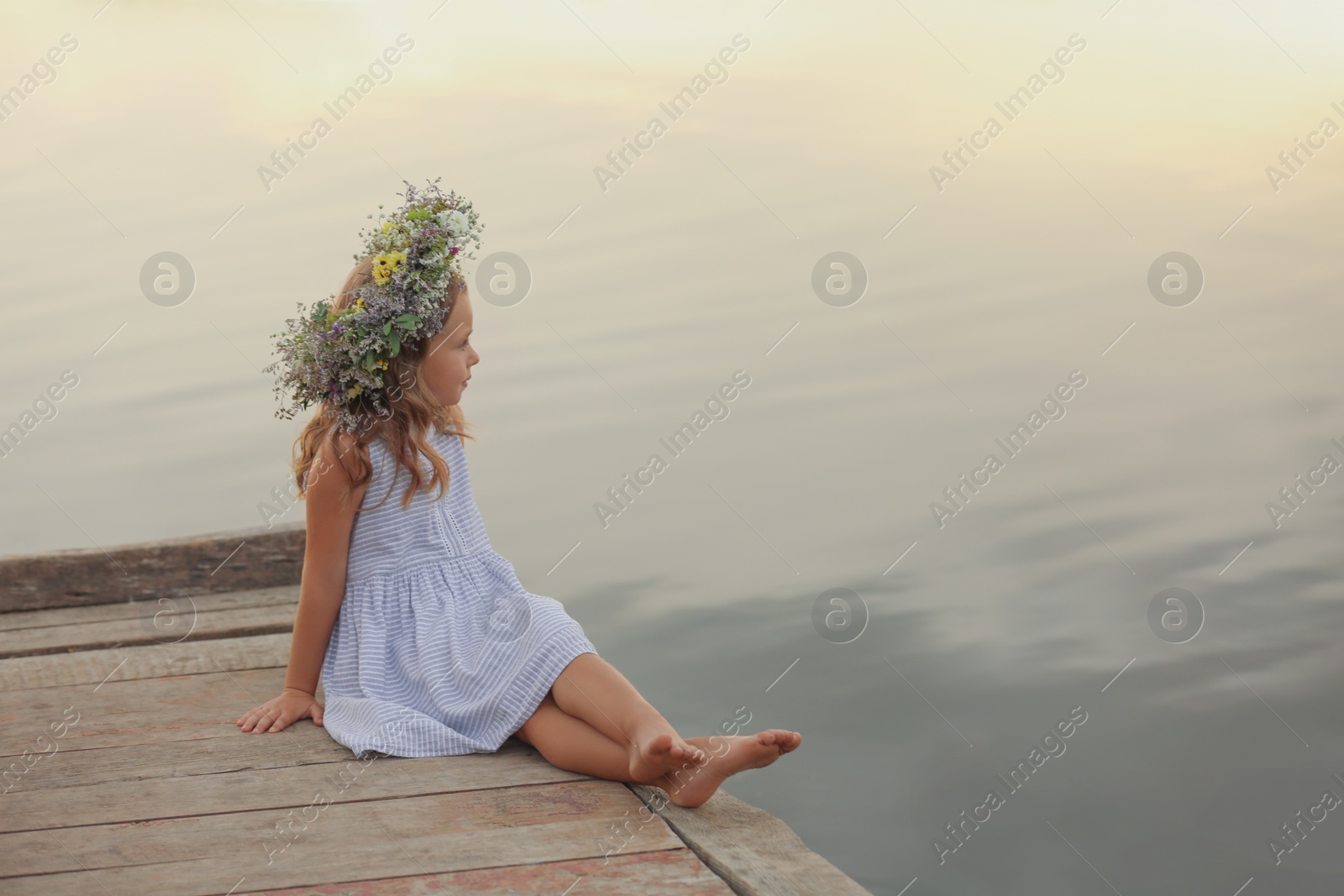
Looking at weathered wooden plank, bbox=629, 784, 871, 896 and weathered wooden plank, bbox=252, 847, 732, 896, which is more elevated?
weathered wooden plank, bbox=629, 784, 871, 896

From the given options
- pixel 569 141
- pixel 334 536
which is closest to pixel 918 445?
pixel 334 536

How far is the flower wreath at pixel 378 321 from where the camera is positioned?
112 inches

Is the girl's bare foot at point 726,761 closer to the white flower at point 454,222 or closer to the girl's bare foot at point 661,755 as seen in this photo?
the girl's bare foot at point 661,755

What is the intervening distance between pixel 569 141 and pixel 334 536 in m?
17.5

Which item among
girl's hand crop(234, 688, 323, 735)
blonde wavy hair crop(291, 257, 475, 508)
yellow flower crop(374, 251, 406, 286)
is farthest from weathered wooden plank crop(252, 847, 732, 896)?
yellow flower crop(374, 251, 406, 286)

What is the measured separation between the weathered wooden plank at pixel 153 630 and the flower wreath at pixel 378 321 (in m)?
0.75

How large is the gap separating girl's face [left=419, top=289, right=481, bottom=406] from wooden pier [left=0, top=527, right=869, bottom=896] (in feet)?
2.75

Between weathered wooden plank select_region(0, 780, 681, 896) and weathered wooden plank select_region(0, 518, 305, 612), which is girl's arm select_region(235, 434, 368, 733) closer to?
weathered wooden plank select_region(0, 780, 681, 896)

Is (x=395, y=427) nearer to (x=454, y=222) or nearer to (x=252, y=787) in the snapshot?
(x=454, y=222)

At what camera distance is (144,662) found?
3.22 m

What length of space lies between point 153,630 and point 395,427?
1078 millimetres

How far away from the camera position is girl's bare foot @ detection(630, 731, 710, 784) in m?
2.31

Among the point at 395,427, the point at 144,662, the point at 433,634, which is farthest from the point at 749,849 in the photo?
the point at 144,662

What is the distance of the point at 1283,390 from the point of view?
8094 mm
